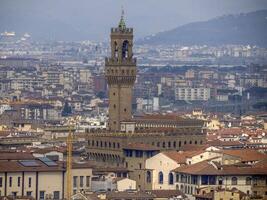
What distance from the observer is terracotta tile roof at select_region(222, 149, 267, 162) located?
48181mm

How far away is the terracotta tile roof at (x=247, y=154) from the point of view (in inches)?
1897

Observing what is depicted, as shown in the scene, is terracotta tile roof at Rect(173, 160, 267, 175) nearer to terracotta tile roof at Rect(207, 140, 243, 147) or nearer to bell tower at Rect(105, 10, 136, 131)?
terracotta tile roof at Rect(207, 140, 243, 147)

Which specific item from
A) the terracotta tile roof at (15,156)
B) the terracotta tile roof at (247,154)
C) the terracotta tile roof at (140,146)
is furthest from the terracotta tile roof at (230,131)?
the terracotta tile roof at (15,156)

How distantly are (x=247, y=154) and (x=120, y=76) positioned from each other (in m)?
9.47

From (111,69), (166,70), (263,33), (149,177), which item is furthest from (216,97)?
(149,177)

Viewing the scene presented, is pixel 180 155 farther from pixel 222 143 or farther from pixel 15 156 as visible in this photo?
pixel 222 143

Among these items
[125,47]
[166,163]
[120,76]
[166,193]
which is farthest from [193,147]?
[166,193]

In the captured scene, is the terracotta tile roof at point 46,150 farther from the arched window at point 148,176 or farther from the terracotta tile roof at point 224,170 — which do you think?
the terracotta tile roof at point 224,170

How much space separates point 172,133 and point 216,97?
207ft

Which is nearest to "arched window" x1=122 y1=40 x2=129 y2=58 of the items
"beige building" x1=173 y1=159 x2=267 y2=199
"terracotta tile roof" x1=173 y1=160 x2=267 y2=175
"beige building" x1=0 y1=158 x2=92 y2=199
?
"terracotta tile roof" x1=173 y1=160 x2=267 y2=175

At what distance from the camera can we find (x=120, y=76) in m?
57.7

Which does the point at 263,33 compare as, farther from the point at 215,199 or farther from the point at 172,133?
the point at 215,199

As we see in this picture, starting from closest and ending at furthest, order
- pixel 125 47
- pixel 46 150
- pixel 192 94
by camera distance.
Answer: pixel 46 150, pixel 125 47, pixel 192 94

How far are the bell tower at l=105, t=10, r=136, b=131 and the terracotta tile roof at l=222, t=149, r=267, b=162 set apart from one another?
7.61 m
